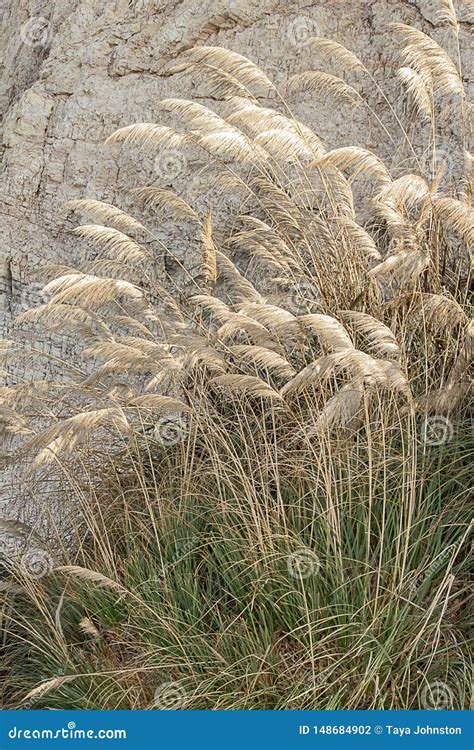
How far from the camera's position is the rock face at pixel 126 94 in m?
5.40

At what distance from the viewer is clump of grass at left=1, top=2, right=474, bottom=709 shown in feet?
11.6

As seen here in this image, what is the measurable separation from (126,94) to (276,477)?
9.64 feet

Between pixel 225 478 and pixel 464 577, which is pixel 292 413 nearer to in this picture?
pixel 225 478

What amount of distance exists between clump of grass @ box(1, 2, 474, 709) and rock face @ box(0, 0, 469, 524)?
2.55 ft

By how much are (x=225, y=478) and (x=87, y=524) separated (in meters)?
0.66

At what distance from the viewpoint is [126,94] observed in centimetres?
577

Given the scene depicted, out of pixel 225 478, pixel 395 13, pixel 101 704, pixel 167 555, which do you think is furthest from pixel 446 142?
pixel 101 704

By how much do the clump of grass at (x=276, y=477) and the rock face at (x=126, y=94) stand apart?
2.55ft

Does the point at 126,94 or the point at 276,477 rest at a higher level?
the point at 126,94

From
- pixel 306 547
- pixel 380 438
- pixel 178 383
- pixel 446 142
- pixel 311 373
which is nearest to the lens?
pixel 311 373

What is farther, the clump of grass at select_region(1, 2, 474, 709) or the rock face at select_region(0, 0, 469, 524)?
the rock face at select_region(0, 0, 469, 524)

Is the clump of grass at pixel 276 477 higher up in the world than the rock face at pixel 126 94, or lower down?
lower down

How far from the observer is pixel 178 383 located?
4.32m

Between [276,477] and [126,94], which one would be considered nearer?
[276,477]
